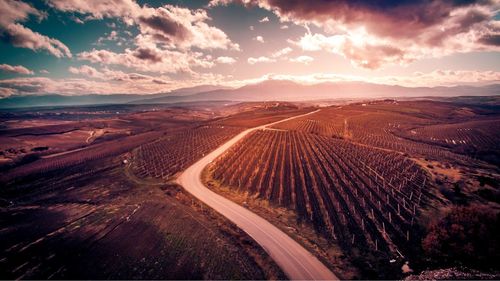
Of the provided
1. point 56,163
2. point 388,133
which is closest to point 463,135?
point 388,133

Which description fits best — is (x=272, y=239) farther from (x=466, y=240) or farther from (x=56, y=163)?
(x=56, y=163)

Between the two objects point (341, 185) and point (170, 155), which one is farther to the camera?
point (170, 155)

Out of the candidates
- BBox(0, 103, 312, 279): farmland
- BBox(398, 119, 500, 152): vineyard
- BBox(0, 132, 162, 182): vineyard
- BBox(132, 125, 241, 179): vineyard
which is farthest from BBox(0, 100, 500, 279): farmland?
BBox(398, 119, 500, 152): vineyard

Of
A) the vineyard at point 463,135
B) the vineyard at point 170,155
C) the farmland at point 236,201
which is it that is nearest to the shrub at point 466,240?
the farmland at point 236,201

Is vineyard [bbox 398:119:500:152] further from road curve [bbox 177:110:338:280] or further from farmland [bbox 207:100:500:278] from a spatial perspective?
road curve [bbox 177:110:338:280]

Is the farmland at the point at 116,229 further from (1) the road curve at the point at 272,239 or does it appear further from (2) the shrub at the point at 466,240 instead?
(2) the shrub at the point at 466,240

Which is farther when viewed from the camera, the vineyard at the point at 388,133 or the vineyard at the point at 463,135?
the vineyard at the point at 463,135
